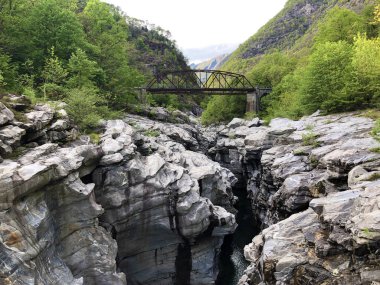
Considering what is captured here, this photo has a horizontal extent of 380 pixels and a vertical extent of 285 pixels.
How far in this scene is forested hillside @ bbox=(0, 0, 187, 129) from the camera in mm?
28113

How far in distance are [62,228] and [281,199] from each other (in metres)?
15.0

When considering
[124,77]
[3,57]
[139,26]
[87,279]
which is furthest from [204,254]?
[139,26]

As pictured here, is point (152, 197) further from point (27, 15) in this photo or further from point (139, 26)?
point (139, 26)

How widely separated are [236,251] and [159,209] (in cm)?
1378

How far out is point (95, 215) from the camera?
1819 cm

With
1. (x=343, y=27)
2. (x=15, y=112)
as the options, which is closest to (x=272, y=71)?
(x=343, y=27)

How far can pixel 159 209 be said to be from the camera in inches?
886

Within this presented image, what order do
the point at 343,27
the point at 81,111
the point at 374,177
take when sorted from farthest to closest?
1. the point at 343,27
2. the point at 81,111
3. the point at 374,177

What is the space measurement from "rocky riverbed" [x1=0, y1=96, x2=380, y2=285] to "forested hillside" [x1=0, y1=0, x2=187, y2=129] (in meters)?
3.79

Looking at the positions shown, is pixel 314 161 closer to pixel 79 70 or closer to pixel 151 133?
pixel 151 133

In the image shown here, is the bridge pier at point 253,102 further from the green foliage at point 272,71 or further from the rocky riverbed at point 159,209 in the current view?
the rocky riverbed at point 159,209

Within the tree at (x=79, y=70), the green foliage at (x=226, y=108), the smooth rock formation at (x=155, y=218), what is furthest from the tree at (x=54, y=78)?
the green foliage at (x=226, y=108)

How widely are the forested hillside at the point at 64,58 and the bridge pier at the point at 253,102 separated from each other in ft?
89.2

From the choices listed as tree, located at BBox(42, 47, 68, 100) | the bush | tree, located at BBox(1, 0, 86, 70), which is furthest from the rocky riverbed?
tree, located at BBox(1, 0, 86, 70)
